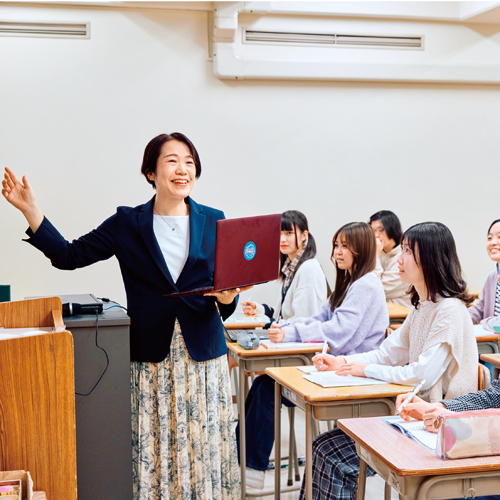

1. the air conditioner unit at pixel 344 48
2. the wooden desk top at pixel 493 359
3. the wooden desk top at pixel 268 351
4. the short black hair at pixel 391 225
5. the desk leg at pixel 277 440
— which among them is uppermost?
the air conditioner unit at pixel 344 48

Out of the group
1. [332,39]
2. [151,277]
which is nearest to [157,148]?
[151,277]

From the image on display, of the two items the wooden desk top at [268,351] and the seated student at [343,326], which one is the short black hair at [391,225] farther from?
the wooden desk top at [268,351]

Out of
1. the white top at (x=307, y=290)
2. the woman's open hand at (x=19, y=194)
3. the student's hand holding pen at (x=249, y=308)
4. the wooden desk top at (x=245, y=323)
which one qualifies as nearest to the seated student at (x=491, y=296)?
the white top at (x=307, y=290)

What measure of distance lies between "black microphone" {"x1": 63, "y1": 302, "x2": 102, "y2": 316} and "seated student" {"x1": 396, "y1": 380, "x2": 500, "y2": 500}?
89 centimetres

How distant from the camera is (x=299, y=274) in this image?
317cm

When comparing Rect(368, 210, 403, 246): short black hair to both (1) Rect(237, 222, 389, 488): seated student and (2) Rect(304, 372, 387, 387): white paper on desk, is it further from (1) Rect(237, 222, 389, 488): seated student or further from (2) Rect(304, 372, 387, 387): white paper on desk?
(2) Rect(304, 372, 387, 387): white paper on desk

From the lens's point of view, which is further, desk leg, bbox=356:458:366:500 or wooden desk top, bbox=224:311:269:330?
wooden desk top, bbox=224:311:269:330

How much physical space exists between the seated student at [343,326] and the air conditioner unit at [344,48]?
2213 millimetres

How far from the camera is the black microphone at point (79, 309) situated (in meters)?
1.50

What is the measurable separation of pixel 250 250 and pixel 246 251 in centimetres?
2

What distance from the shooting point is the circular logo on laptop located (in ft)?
5.66

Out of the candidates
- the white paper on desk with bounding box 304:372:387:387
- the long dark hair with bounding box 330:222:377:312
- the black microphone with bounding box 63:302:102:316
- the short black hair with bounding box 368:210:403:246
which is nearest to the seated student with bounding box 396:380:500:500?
the white paper on desk with bounding box 304:372:387:387

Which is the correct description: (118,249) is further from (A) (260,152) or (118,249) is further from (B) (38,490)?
(A) (260,152)

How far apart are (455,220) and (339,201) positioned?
3.59 ft
